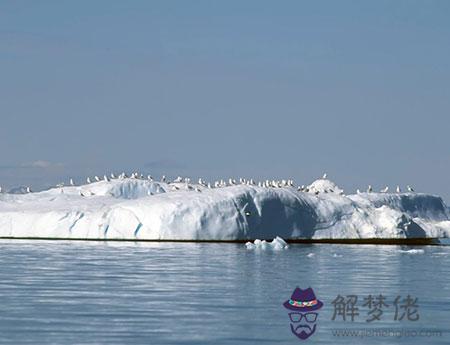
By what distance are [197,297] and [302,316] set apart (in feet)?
12.6

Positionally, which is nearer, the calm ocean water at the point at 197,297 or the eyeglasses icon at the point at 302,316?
the calm ocean water at the point at 197,297

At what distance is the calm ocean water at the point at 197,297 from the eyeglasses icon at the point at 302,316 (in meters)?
0.21

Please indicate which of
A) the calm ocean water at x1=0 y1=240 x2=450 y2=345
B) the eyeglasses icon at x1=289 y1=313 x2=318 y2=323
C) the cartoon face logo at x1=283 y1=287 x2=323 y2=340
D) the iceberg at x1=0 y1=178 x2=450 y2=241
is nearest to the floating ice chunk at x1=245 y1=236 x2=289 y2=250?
the iceberg at x1=0 y1=178 x2=450 y2=241

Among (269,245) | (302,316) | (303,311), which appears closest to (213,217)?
(269,245)

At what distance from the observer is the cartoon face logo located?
1675 cm

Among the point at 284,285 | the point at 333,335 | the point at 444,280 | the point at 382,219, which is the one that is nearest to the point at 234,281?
the point at 284,285

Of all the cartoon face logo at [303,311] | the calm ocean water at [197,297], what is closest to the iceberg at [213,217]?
the calm ocean water at [197,297]

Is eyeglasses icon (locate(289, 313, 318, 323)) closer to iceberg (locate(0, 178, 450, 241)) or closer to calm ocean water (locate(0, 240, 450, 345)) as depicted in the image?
calm ocean water (locate(0, 240, 450, 345))

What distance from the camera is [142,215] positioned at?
56938 mm

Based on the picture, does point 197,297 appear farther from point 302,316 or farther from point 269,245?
point 269,245

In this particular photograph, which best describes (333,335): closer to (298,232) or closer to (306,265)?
(306,265)

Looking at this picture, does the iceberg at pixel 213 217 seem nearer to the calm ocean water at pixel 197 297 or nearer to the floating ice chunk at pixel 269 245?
the floating ice chunk at pixel 269 245

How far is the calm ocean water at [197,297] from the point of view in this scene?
16125 millimetres

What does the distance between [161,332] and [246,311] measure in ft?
12.0
